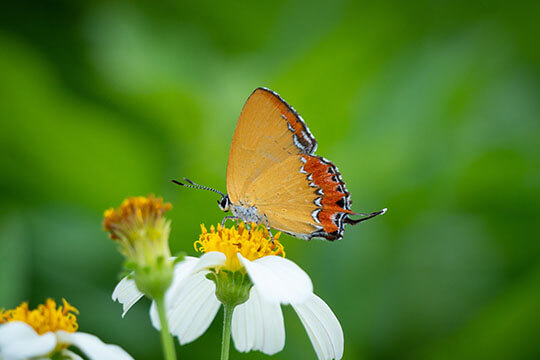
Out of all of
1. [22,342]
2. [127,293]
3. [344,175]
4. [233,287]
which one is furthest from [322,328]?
[344,175]

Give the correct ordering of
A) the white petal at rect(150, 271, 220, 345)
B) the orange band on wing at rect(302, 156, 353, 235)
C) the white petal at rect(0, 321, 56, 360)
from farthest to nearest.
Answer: the orange band on wing at rect(302, 156, 353, 235) < the white petal at rect(150, 271, 220, 345) < the white petal at rect(0, 321, 56, 360)

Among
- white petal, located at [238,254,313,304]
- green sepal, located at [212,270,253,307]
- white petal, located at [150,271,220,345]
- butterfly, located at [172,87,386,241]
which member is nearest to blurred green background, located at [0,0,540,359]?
butterfly, located at [172,87,386,241]

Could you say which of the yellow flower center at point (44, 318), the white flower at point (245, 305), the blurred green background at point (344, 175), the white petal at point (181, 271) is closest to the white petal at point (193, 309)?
the white flower at point (245, 305)

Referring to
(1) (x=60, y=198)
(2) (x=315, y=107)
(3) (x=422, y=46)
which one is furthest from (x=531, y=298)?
(1) (x=60, y=198)

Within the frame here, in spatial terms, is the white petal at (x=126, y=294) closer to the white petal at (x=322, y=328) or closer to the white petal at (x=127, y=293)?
the white petal at (x=127, y=293)

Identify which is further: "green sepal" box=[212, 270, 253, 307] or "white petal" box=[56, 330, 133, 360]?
"green sepal" box=[212, 270, 253, 307]

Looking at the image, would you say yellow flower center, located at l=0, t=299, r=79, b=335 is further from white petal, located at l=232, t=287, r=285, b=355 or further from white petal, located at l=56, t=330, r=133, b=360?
white petal, located at l=232, t=287, r=285, b=355
